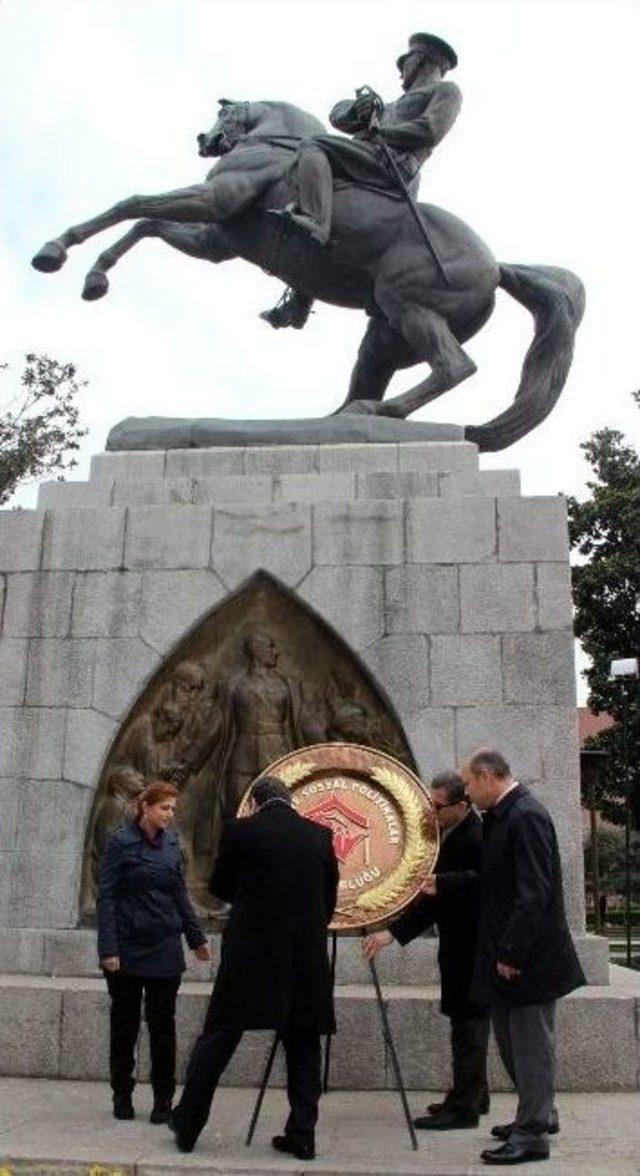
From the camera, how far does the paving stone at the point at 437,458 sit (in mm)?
8219

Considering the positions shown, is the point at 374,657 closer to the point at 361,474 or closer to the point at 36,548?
the point at 361,474

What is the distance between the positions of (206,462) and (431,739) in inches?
111

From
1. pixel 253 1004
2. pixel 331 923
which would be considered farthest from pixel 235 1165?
pixel 331 923

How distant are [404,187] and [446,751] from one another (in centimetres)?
464

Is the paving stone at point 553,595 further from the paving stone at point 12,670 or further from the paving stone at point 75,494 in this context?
the paving stone at point 12,670

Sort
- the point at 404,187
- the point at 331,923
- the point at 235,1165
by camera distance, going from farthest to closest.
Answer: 1. the point at 404,187
2. the point at 331,923
3. the point at 235,1165

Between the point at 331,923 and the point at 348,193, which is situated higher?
the point at 348,193

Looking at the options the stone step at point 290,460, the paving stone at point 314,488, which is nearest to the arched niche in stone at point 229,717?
the paving stone at point 314,488

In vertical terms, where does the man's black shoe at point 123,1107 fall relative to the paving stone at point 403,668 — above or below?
below

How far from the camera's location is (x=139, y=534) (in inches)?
311

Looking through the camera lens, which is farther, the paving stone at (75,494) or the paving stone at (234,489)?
the paving stone at (75,494)

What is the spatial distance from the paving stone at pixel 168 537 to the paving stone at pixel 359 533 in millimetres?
818

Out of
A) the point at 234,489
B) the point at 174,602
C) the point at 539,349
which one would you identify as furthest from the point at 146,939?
the point at 539,349

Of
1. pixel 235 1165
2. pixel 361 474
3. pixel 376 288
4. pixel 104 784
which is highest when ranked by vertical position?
pixel 376 288
